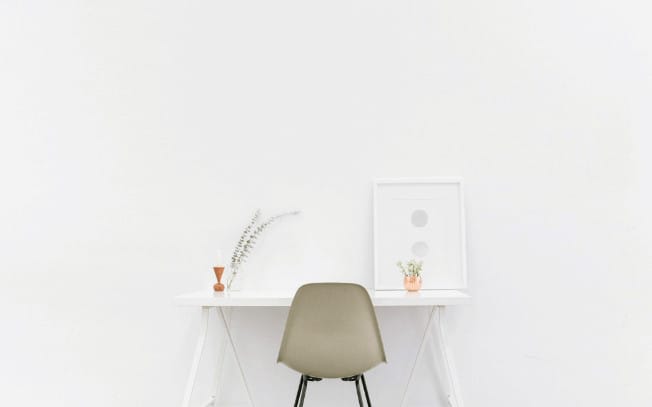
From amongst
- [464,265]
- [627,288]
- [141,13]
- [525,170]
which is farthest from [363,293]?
[141,13]

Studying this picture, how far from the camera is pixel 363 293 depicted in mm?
2141

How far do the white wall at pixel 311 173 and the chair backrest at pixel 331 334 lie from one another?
547 mm

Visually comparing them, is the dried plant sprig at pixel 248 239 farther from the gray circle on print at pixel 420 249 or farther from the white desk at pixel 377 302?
the gray circle on print at pixel 420 249

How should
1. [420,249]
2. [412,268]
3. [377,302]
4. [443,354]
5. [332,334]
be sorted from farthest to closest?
[420,249], [412,268], [443,354], [377,302], [332,334]

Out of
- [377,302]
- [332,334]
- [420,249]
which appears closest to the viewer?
[332,334]

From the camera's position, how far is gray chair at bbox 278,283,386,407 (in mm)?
2088

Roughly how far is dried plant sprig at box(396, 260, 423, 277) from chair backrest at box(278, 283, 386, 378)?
1.31 ft

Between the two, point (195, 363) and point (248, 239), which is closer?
point (195, 363)

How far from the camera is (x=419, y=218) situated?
263 cm

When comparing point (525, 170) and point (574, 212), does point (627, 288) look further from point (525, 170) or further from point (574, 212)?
point (525, 170)

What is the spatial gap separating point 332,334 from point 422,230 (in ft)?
2.65

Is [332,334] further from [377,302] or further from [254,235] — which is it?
[254,235]

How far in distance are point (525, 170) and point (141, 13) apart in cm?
233

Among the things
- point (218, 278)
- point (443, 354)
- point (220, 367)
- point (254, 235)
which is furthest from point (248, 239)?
point (443, 354)
